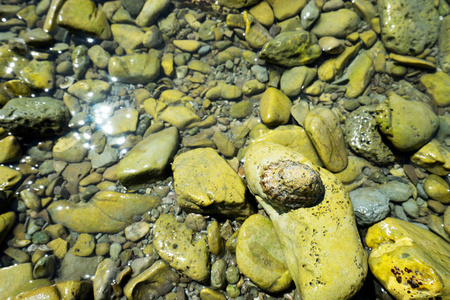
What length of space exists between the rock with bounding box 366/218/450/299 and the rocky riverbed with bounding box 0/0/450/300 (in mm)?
21

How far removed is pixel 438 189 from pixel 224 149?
3.70m

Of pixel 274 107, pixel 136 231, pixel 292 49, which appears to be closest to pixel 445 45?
pixel 292 49

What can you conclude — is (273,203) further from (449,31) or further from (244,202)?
(449,31)

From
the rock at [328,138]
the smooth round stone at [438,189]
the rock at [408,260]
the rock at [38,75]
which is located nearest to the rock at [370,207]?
the rock at [408,260]

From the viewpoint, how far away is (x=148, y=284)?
3.48 meters

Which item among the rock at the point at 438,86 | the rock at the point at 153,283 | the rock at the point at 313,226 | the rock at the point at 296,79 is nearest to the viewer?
the rock at the point at 313,226

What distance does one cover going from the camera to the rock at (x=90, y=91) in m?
4.92

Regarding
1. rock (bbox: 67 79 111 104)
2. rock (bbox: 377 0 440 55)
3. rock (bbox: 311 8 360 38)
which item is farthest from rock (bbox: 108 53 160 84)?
rock (bbox: 377 0 440 55)

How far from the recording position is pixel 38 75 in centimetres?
490

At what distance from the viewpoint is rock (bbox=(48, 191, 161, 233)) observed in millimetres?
3943

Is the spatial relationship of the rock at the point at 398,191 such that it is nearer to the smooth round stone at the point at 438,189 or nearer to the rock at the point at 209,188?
the smooth round stone at the point at 438,189

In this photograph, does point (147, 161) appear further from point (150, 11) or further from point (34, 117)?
point (150, 11)

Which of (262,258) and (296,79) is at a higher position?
(296,79)

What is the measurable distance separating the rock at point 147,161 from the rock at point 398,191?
3788mm
